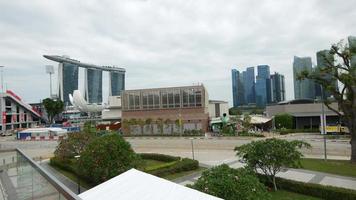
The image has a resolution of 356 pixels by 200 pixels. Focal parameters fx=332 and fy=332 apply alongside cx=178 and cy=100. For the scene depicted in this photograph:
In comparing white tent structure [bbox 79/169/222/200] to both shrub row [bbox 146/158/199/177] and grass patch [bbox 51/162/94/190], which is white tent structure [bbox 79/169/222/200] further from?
shrub row [bbox 146/158/199/177]

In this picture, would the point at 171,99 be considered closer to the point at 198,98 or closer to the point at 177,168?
the point at 198,98

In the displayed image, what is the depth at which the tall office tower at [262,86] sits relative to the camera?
186250 millimetres

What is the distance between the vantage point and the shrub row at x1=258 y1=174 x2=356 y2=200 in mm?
17516

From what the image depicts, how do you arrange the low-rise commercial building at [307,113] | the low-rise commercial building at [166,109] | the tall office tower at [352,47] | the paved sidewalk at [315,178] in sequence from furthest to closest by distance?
the low-rise commercial building at [166,109] < the low-rise commercial building at [307,113] < the tall office tower at [352,47] < the paved sidewalk at [315,178]

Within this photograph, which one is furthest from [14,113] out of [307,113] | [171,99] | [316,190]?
[316,190]

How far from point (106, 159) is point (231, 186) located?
13257 mm

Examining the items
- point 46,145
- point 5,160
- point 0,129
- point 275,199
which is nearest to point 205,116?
point 46,145

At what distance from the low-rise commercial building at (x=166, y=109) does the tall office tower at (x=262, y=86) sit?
387 ft

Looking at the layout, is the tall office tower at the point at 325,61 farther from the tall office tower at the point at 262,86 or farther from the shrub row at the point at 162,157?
the tall office tower at the point at 262,86

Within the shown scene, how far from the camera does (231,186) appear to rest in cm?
1106

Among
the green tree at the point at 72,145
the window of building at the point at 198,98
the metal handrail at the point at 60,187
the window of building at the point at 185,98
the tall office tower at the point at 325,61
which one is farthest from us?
the window of building at the point at 185,98

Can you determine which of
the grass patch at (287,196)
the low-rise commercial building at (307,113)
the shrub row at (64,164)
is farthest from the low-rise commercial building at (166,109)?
the grass patch at (287,196)

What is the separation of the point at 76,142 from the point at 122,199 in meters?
25.8

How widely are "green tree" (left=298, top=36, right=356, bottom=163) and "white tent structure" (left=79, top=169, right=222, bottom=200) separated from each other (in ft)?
71.4
